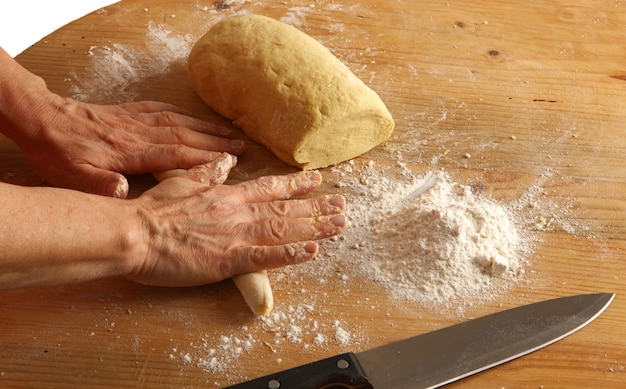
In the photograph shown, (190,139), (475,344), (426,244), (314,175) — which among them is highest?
(190,139)

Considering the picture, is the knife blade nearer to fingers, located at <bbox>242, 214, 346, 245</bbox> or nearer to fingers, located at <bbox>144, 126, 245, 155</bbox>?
fingers, located at <bbox>242, 214, 346, 245</bbox>

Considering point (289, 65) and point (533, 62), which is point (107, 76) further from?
point (533, 62)

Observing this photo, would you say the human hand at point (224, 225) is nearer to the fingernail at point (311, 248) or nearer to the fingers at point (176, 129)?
the fingernail at point (311, 248)

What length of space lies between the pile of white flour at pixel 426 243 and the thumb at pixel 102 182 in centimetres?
48

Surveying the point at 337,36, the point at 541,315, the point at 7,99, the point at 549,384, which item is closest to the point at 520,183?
the point at 541,315

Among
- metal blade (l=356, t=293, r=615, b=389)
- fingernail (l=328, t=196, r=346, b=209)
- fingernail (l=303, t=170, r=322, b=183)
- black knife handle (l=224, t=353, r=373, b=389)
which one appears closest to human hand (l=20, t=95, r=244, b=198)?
fingernail (l=303, t=170, r=322, b=183)

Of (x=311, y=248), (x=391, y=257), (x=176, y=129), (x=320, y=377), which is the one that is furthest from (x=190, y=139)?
(x=320, y=377)

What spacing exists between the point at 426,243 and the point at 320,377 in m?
0.42

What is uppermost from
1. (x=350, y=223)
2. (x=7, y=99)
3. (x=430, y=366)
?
(x=7, y=99)

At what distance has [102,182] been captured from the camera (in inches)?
66.7

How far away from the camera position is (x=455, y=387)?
142 cm

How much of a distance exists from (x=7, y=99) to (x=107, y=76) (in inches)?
13.1

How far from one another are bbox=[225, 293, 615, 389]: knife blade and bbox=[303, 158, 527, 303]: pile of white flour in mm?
117

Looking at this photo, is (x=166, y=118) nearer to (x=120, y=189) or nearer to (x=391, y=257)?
(x=120, y=189)
